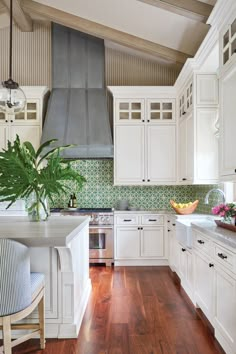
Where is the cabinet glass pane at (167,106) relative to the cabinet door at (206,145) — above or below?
above

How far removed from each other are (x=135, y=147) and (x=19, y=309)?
11.7 ft

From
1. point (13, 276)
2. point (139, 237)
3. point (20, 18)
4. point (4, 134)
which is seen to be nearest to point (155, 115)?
point (139, 237)

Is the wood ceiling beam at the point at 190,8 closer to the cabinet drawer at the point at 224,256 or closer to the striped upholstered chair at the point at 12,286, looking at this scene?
the cabinet drawer at the point at 224,256

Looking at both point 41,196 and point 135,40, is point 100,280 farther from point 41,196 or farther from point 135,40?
point 135,40

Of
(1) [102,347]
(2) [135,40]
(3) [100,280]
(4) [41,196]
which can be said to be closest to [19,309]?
(1) [102,347]

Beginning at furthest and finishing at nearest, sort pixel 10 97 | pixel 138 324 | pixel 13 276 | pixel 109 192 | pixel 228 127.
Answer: pixel 109 192 < pixel 10 97 < pixel 138 324 < pixel 228 127 < pixel 13 276

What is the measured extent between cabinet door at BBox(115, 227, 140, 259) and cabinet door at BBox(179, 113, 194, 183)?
112 cm

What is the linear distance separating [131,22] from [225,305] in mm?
3964

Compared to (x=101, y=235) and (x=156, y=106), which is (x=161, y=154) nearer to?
(x=156, y=106)

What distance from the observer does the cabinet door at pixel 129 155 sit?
516 centimetres

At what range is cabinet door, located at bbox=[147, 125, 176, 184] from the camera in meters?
5.17

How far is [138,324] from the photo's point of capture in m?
2.87

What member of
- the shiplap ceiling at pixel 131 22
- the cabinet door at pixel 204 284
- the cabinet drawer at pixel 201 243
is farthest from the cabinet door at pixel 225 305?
the shiplap ceiling at pixel 131 22

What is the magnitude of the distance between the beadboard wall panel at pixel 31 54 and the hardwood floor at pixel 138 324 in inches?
147
